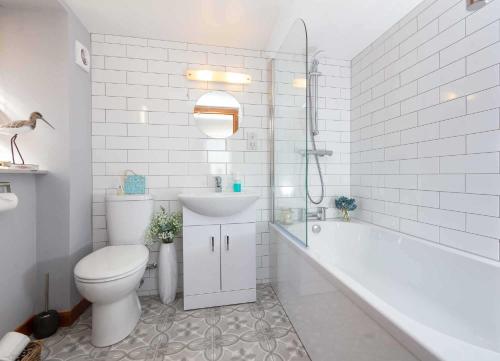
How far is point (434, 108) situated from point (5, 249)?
275 cm

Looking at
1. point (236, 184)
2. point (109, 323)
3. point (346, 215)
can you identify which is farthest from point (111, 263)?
point (346, 215)

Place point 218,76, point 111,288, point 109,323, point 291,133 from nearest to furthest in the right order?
point 111,288 < point 109,323 < point 291,133 < point 218,76

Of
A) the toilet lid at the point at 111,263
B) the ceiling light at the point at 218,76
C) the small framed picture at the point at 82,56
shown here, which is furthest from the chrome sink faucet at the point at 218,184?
the small framed picture at the point at 82,56

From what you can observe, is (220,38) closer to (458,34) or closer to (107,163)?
(107,163)

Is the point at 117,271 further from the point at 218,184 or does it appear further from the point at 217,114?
the point at 217,114

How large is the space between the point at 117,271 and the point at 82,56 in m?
1.62

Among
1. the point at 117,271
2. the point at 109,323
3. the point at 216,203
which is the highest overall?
the point at 216,203

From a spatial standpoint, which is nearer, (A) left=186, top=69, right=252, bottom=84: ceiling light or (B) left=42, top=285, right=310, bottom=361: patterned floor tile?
(B) left=42, top=285, right=310, bottom=361: patterned floor tile

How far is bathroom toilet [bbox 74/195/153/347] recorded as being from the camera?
4.33 feet

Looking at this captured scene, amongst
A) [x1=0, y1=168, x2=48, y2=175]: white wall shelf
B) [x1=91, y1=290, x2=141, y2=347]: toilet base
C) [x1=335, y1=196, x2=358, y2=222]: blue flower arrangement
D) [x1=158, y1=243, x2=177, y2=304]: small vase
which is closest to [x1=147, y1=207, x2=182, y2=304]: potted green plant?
[x1=158, y1=243, x2=177, y2=304]: small vase

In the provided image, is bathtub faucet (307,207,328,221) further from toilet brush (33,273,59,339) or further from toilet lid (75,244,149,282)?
toilet brush (33,273,59,339)

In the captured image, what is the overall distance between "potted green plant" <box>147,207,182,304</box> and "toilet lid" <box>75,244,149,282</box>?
0.21 metres

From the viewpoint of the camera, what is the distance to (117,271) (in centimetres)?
134

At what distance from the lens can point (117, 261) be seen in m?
1.46
